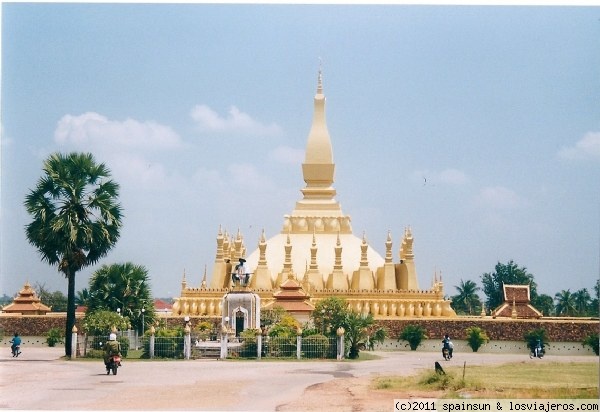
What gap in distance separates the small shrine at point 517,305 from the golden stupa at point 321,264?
330cm

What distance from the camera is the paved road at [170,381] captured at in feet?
86.8

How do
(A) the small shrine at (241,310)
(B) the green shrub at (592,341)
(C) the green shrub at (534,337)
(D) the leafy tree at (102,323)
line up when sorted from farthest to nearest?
(C) the green shrub at (534,337) → (B) the green shrub at (592,341) → (A) the small shrine at (241,310) → (D) the leafy tree at (102,323)

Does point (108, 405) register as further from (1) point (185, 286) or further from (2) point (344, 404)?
(1) point (185, 286)

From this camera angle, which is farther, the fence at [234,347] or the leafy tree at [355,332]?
the leafy tree at [355,332]

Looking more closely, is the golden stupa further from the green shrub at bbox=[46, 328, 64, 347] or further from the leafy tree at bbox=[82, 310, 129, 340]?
the leafy tree at bbox=[82, 310, 129, 340]

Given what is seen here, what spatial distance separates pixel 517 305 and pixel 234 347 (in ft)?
73.8

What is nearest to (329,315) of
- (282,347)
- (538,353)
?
(282,347)

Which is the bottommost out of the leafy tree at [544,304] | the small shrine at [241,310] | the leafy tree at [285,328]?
the leafy tree at [285,328]

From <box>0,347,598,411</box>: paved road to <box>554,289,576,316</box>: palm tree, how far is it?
41.5 m

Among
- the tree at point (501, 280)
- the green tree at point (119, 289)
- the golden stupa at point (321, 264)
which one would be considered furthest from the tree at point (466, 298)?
the green tree at point (119, 289)

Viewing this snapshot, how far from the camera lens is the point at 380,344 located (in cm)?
5072

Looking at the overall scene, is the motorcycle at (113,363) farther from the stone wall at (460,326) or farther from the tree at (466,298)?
the tree at (466,298)

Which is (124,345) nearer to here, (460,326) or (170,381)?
(170,381)

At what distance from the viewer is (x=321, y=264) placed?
59281 mm
